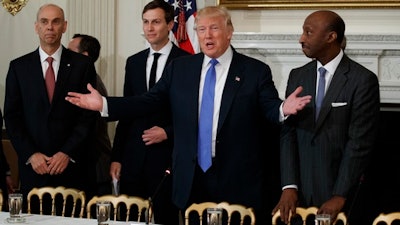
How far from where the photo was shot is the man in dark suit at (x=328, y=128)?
4.39 m

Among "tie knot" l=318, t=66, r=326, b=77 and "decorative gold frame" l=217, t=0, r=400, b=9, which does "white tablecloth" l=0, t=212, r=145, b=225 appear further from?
"decorative gold frame" l=217, t=0, r=400, b=9

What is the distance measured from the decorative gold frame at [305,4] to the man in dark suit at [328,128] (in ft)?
7.74

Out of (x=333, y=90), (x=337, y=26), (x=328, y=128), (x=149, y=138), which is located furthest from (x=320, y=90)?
(x=149, y=138)

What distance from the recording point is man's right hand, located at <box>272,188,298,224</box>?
4.31m

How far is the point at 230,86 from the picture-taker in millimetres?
4758

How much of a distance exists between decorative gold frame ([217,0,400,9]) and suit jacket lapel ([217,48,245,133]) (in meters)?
2.30

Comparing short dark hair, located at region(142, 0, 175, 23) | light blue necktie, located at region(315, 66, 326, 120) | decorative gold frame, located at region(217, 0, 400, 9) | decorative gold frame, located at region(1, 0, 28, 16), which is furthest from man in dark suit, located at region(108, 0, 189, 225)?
decorative gold frame, located at region(1, 0, 28, 16)

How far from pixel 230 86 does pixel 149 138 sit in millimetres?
733

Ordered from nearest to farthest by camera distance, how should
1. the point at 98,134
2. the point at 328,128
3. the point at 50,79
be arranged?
the point at 328,128 → the point at 50,79 → the point at 98,134

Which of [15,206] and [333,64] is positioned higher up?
[333,64]

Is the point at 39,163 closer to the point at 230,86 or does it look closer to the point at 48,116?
the point at 48,116

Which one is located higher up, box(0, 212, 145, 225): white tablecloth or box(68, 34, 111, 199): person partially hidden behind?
box(68, 34, 111, 199): person partially hidden behind

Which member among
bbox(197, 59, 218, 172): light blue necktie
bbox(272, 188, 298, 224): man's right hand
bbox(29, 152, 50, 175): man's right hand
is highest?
bbox(197, 59, 218, 172): light blue necktie

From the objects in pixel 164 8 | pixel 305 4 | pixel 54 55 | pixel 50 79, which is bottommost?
pixel 50 79
